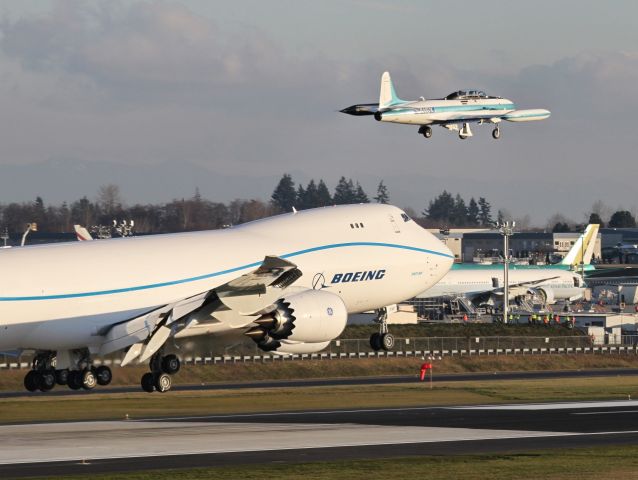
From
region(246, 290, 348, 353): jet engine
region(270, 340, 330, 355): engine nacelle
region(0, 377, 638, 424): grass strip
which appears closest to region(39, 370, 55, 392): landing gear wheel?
region(0, 377, 638, 424): grass strip

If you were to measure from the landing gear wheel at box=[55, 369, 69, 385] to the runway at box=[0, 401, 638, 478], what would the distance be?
12.7 feet

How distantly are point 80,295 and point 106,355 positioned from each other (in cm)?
547

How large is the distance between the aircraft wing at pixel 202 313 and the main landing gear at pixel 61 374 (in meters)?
2.74

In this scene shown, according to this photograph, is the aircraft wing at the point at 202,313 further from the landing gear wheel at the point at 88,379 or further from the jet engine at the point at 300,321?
the landing gear wheel at the point at 88,379

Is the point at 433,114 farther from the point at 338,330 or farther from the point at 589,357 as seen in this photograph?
the point at 338,330

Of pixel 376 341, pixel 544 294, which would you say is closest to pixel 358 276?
pixel 376 341

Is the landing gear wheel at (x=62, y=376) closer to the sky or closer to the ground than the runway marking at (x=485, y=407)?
closer to the sky

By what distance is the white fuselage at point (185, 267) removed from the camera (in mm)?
45000

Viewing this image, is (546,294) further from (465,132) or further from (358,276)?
(358,276)

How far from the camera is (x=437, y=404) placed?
185 ft

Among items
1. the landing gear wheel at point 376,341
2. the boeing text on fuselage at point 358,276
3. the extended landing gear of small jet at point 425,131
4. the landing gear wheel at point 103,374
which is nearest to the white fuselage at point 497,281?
the extended landing gear of small jet at point 425,131

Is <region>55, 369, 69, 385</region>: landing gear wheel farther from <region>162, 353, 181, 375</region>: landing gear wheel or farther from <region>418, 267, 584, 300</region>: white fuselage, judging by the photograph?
<region>418, 267, 584, 300</region>: white fuselage

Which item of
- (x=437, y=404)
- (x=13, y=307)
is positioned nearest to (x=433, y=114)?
(x=437, y=404)

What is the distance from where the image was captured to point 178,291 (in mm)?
47125
